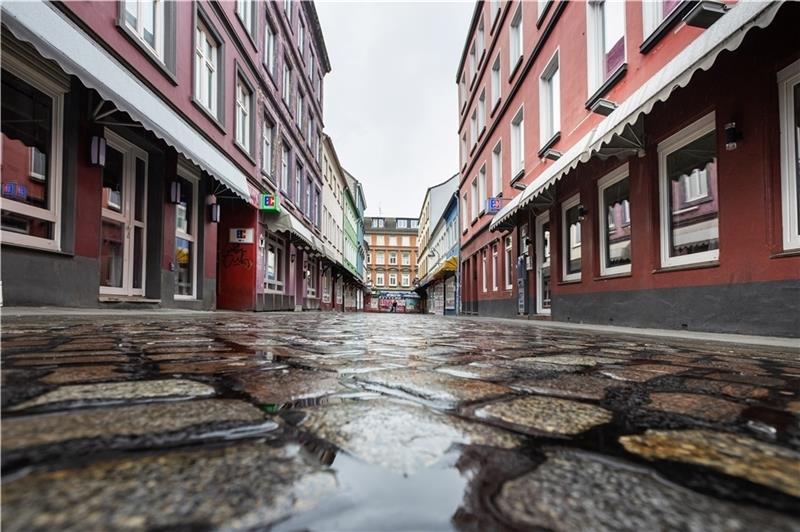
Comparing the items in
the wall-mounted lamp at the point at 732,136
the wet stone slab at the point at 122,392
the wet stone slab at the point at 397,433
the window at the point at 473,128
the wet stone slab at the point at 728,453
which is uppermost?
the window at the point at 473,128

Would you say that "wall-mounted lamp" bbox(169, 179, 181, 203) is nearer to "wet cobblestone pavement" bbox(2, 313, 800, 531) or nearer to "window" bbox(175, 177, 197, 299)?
"window" bbox(175, 177, 197, 299)

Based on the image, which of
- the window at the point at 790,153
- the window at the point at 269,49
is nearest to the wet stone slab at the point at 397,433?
the window at the point at 790,153

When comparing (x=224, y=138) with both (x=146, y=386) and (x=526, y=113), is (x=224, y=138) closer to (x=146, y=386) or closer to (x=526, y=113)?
(x=526, y=113)

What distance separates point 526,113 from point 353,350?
1132cm

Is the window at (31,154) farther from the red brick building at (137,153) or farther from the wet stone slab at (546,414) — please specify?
the wet stone slab at (546,414)

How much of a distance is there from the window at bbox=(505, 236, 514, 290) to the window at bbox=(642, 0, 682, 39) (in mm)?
7431

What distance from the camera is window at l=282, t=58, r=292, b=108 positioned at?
1727 cm

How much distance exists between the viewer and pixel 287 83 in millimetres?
17891

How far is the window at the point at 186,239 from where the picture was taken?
8.97 meters

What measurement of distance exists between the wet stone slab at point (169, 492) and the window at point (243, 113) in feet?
39.2

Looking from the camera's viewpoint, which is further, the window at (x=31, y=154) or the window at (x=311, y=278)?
the window at (x=311, y=278)

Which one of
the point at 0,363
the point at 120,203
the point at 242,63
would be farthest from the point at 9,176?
the point at 242,63

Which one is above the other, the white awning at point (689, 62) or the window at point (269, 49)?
the window at point (269, 49)

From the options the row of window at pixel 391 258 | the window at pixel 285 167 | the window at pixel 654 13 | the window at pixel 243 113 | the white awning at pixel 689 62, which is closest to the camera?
the white awning at pixel 689 62
